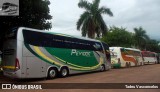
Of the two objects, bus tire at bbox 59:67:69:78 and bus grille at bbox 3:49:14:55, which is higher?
bus grille at bbox 3:49:14:55

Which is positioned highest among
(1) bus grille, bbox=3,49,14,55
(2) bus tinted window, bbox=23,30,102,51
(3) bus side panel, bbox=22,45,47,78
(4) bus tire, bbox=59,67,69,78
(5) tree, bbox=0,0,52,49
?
(5) tree, bbox=0,0,52,49

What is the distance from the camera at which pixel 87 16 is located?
1583 inches

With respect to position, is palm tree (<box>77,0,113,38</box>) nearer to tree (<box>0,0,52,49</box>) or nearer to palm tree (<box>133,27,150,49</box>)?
tree (<box>0,0,52,49</box>)

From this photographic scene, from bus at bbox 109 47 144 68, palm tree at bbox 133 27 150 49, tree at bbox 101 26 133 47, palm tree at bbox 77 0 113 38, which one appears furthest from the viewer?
palm tree at bbox 133 27 150 49

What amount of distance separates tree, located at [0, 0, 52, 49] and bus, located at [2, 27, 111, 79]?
2440 mm

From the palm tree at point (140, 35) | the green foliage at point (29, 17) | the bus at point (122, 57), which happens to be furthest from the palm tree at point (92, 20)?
the palm tree at point (140, 35)

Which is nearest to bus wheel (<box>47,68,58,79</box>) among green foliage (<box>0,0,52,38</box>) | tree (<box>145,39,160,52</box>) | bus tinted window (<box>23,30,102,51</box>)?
bus tinted window (<box>23,30,102,51</box>)

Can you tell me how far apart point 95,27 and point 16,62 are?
2514cm

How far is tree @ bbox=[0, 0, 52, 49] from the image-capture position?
1873cm

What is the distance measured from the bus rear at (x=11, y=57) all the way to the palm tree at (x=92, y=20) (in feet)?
74.3

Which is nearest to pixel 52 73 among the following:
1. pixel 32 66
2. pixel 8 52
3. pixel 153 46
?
pixel 32 66

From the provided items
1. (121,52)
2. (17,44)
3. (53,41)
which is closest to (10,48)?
(17,44)

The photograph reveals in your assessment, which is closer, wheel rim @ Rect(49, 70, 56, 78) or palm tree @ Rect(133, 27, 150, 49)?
wheel rim @ Rect(49, 70, 56, 78)

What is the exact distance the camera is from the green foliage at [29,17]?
18727 millimetres
